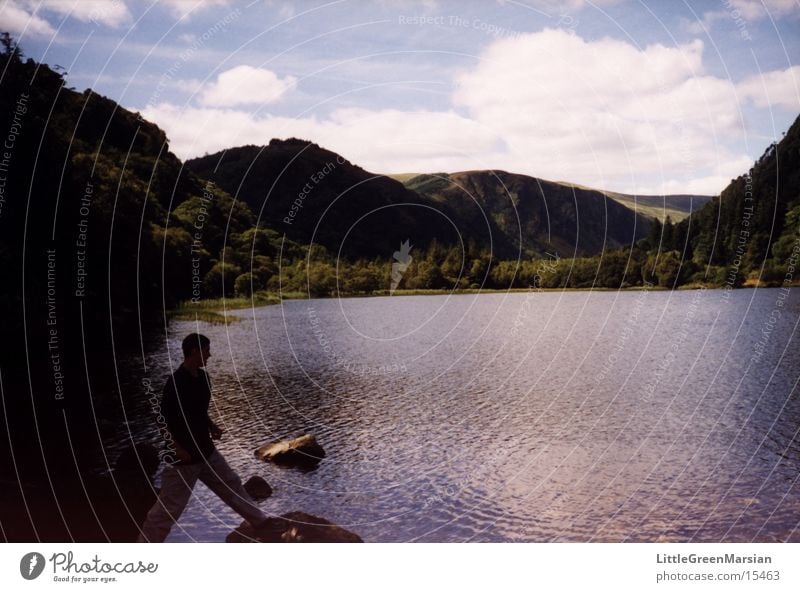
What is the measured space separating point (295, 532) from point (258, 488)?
14.4 ft

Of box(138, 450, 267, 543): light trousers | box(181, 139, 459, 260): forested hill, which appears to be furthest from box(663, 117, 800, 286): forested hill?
box(138, 450, 267, 543): light trousers

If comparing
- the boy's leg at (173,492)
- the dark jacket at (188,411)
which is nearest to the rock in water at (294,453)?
the boy's leg at (173,492)

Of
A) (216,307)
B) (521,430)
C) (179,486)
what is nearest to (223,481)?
(179,486)

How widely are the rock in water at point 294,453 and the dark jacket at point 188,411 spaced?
9551 mm

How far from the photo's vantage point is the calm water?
621 inches

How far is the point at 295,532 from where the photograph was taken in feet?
42.8

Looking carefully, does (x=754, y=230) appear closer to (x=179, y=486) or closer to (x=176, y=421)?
(x=179, y=486)

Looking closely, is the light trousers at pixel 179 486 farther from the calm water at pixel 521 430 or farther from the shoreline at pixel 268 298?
the shoreline at pixel 268 298

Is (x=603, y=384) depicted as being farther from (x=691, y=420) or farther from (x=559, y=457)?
(x=559, y=457)

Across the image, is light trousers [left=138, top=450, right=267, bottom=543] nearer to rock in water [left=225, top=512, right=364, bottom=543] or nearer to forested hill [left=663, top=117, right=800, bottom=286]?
rock in water [left=225, top=512, right=364, bottom=543]

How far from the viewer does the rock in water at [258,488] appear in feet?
55.5

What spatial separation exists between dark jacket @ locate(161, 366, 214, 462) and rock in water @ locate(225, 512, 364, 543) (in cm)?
351
